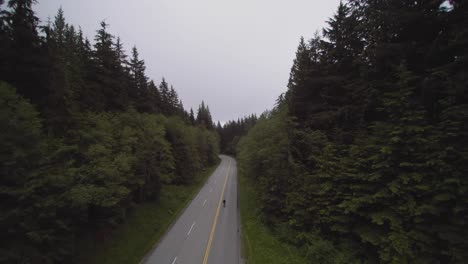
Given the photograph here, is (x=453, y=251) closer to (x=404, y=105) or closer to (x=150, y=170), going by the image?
(x=404, y=105)

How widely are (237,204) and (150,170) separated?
36.9 feet

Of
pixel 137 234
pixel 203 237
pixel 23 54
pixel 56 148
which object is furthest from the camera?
pixel 203 237

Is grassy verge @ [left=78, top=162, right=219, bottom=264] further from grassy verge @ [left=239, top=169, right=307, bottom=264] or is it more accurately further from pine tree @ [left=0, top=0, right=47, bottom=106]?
pine tree @ [left=0, top=0, right=47, bottom=106]

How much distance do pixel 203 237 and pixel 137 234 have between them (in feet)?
16.7

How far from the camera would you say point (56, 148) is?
10930mm

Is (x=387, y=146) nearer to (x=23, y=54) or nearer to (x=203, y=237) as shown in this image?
(x=203, y=237)

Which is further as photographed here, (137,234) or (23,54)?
(137,234)

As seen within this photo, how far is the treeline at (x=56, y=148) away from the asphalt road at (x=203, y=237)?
13.8 ft

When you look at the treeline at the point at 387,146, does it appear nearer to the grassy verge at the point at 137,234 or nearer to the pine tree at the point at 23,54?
the grassy verge at the point at 137,234

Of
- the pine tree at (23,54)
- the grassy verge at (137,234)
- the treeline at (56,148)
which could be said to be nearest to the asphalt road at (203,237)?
the grassy verge at (137,234)

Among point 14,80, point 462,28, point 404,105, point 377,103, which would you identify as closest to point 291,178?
point 377,103

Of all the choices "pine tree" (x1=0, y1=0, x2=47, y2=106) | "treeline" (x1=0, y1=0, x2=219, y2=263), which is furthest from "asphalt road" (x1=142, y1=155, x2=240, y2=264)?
"pine tree" (x1=0, y1=0, x2=47, y2=106)

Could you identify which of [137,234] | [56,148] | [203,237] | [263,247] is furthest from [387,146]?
[137,234]

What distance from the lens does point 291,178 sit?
14.9 m
